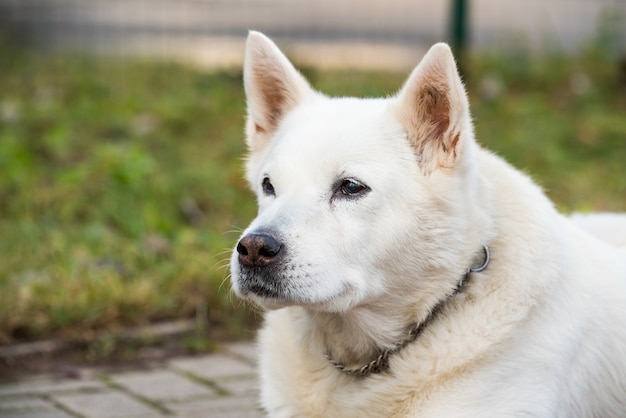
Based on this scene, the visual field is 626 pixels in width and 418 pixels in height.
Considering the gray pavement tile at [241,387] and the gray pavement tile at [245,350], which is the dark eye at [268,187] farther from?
the gray pavement tile at [245,350]

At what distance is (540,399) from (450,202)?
705 millimetres

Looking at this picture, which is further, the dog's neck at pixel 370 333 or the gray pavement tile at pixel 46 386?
the gray pavement tile at pixel 46 386

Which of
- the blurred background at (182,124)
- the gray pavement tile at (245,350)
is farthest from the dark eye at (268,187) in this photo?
the gray pavement tile at (245,350)

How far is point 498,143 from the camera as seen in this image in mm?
8062

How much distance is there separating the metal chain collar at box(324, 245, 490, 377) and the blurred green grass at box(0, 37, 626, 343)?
28.9 inches

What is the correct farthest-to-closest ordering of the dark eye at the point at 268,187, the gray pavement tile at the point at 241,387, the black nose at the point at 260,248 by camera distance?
the gray pavement tile at the point at 241,387 < the dark eye at the point at 268,187 < the black nose at the point at 260,248

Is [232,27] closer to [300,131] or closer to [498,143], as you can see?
[498,143]

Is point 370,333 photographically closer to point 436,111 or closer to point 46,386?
point 436,111

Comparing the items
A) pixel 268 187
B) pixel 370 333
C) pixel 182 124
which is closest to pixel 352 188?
pixel 268 187

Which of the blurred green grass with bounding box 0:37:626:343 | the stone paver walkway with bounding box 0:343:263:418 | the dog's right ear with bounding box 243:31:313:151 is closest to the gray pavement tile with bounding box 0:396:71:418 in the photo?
the stone paver walkway with bounding box 0:343:263:418

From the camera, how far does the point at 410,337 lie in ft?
11.4

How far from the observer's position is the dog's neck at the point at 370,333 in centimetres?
345

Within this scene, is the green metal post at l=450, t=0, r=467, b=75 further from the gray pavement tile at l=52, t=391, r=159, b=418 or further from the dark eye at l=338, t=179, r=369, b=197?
the dark eye at l=338, t=179, r=369, b=197

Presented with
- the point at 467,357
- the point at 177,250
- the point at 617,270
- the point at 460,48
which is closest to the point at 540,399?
the point at 467,357
